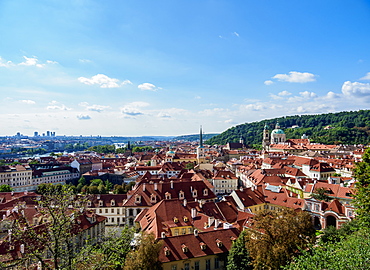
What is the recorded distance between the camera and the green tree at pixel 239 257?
2581 centimetres

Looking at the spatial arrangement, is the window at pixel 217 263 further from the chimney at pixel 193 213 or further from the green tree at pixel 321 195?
the green tree at pixel 321 195

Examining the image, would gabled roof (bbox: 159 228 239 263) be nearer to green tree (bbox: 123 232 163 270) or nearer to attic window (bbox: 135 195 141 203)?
green tree (bbox: 123 232 163 270)

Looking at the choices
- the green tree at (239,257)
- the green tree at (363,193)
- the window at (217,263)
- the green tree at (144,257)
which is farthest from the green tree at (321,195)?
the green tree at (144,257)

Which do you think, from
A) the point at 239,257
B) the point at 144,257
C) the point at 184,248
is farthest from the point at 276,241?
the point at 144,257

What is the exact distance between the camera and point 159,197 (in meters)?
47.8

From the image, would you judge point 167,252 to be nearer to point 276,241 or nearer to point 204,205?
point 276,241

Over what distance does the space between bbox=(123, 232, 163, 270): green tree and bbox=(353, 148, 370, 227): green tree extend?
58.9ft

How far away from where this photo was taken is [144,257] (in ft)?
71.8

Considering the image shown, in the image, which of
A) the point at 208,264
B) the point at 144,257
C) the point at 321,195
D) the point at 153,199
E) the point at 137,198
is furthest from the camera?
the point at 153,199

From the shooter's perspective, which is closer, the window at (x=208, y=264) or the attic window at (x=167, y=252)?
the attic window at (x=167, y=252)

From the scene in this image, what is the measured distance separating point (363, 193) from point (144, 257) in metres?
22.6

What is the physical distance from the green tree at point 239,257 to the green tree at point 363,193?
10.4 meters

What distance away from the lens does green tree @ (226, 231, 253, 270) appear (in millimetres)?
25812

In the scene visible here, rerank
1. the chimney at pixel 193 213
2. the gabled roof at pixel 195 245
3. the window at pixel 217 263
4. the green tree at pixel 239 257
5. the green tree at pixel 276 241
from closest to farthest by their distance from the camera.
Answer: the green tree at pixel 276 241 < the green tree at pixel 239 257 < the gabled roof at pixel 195 245 < the window at pixel 217 263 < the chimney at pixel 193 213
